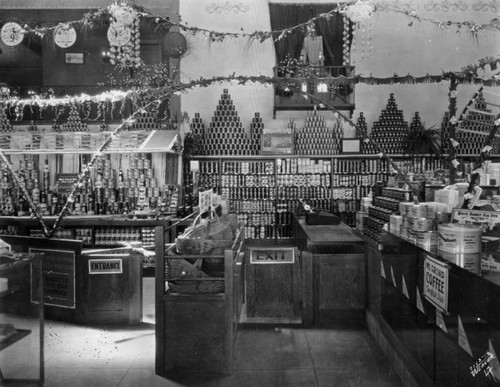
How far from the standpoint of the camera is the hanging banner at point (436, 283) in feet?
8.35

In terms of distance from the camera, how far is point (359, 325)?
4.93m

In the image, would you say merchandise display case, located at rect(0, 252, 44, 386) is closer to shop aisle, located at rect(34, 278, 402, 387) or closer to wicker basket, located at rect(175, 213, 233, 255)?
shop aisle, located at rect(34, 278, 402, 387)

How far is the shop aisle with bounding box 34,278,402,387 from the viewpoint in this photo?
364cm

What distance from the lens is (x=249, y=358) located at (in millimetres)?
4102

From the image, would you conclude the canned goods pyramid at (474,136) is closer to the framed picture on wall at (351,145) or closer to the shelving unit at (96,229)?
the framed picture on wall at (351,145)

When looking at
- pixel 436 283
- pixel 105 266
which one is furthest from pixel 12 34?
pixel 436 283

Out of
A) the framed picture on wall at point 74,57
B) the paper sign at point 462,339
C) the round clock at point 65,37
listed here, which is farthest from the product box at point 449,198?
the framed picture on wall at point 74,57

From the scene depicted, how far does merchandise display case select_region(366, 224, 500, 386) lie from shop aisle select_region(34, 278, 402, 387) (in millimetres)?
343

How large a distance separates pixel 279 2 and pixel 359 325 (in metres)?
8.06

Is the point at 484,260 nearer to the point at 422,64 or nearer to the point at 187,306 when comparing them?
the point at 187,306

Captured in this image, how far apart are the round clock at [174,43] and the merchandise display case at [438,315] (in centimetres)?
786

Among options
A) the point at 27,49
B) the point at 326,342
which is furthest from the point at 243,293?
the point at 27,49

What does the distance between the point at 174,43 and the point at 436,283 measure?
9042 mm
